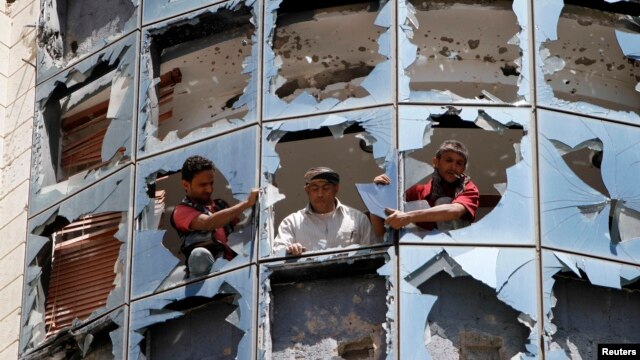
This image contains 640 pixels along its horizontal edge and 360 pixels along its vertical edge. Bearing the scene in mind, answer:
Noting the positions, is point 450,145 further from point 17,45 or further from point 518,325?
point 17,45

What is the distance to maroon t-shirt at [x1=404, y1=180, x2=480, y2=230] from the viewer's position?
20.1 m

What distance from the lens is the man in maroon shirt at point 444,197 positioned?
19875 mm

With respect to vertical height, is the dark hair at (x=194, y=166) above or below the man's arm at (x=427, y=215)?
above

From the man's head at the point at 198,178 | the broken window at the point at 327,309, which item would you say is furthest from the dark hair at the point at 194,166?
the broken window at the point at 327,309

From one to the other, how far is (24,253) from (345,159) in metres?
3.49

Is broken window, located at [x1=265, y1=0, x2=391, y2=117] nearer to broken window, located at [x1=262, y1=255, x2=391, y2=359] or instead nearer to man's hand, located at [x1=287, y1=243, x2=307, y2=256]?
man's hand, located at [x1=287, y1=243, x2=307, y2=256]

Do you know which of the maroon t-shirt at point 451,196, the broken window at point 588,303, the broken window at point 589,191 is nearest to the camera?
the broken window at point 588,303

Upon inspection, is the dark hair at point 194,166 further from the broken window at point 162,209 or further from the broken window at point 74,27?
the broken window at point 74,27

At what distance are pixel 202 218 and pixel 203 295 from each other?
2.67ft

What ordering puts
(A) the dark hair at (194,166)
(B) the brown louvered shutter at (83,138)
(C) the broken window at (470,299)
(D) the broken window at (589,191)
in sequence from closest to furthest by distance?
(C) the broken window at (470,299)
(D) the broken window at (589,191)
(A) the dark hair at (194,166)
(B) the brown louvered shutter at (83,138)

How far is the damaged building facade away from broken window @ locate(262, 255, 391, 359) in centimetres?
2

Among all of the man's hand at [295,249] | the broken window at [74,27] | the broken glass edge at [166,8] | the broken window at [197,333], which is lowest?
the broken window at [197,333]

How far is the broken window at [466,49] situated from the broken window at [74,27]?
312 cm

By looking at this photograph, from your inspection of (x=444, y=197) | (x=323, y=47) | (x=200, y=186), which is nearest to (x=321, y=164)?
(x=323, y=47)
